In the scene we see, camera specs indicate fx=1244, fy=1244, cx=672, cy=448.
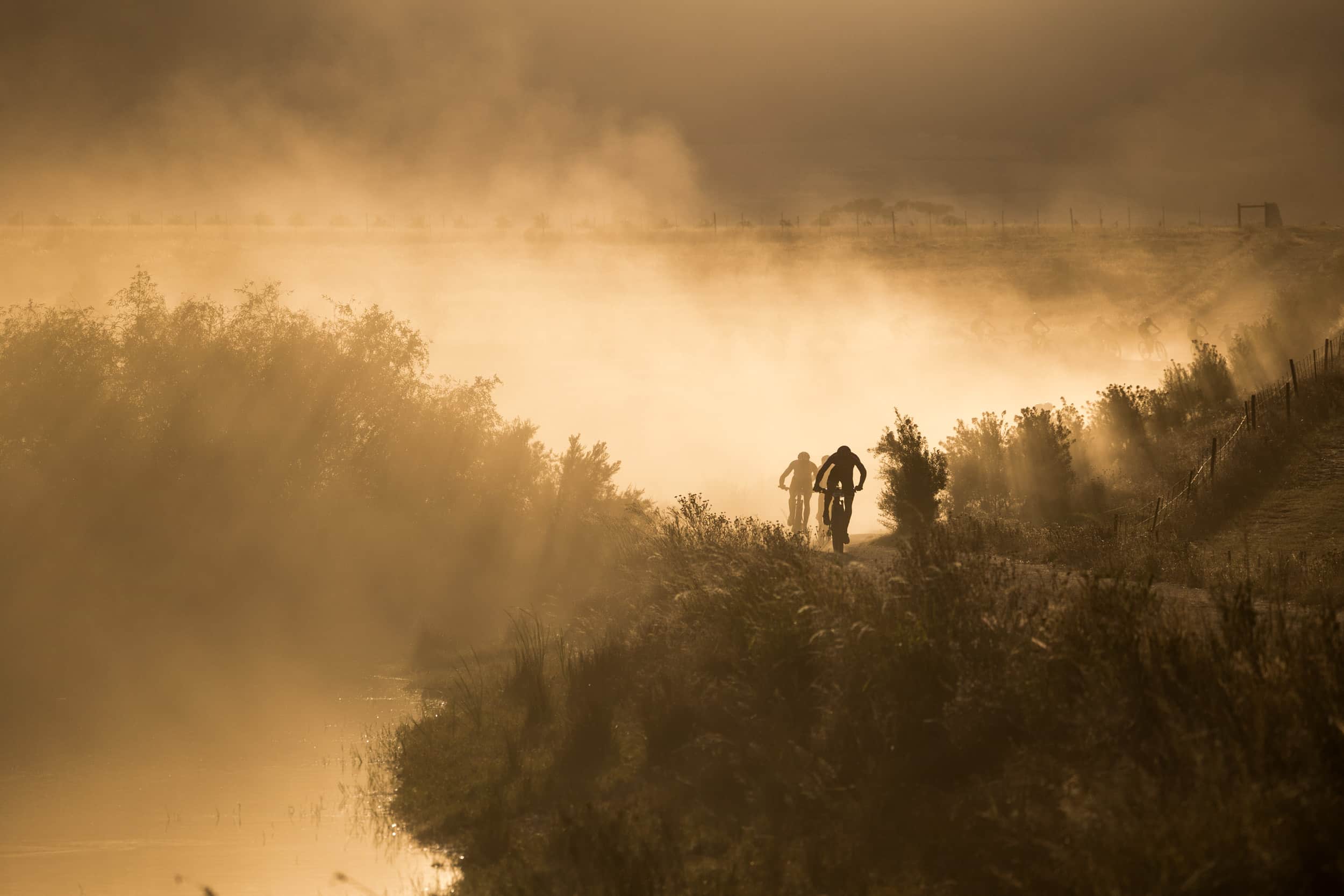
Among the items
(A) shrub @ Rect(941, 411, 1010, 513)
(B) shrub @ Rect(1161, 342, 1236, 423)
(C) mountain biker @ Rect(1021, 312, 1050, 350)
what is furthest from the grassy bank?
(C) mountain biker @ Rect(1021, 312, 1050, 350)

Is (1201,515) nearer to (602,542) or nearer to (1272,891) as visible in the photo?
(602,542)

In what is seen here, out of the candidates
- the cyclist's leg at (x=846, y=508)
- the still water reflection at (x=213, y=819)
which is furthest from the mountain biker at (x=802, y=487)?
the still water reflection at (x=213, y=819)

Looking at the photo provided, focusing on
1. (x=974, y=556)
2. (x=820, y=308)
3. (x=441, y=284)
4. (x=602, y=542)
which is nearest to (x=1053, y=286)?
(x=820, y=308)

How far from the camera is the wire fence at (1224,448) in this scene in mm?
24391

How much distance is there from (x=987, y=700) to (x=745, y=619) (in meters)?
3.95

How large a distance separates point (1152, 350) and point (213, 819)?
6137 cm

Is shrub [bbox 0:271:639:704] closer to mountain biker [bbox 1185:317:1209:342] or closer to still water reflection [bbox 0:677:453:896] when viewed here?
still water reflection [bbox 0:677:453:896]

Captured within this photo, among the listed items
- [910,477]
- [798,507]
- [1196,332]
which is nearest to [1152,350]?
[1196,332]

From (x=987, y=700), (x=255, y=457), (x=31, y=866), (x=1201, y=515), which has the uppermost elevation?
(x=255, y=457)

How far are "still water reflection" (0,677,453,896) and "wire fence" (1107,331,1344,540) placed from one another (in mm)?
13779

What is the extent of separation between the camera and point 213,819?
15914mm

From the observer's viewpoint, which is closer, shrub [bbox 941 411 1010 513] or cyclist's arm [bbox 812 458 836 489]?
cyclist's arm [bbox 812 458 836 489]

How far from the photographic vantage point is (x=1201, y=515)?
79.7 ft

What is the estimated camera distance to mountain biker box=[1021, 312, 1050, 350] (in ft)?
260
